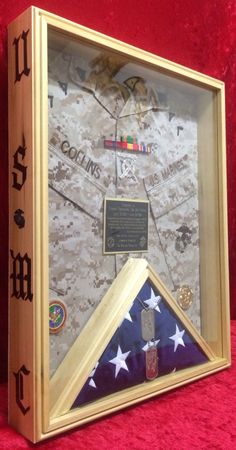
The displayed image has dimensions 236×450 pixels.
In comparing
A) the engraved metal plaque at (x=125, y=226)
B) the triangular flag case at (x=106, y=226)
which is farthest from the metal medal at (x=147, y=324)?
the engraved metal plaque at (x=125, y=226)

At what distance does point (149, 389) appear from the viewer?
0.70 metres

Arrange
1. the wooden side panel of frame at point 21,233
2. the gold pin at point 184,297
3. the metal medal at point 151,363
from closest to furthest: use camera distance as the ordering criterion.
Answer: the wooden side panel of frame at point 21,233, the metal medal at point 151,363, the gold pin at point 184,297

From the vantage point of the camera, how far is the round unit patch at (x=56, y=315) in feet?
2.13

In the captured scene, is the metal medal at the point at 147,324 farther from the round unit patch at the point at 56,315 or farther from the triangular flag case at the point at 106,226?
the round unit patch at the point at 56,315

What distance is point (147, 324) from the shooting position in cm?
73

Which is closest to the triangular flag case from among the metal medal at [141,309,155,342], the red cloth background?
the metal medal at [141,309,155,342]

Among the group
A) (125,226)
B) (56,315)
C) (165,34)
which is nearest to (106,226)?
(125,226)

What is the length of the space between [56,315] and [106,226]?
17 cm

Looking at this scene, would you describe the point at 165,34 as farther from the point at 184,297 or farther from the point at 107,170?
the point at 184,297

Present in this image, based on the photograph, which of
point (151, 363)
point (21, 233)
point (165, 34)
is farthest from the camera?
point (165, 34)

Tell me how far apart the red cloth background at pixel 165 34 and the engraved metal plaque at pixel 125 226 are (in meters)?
0.17

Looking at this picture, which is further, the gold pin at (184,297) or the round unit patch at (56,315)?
the gold pin at (184,297)

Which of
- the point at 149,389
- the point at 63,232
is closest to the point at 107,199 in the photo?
the point at 63,232

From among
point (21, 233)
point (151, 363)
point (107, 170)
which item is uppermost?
point (107, 170)
